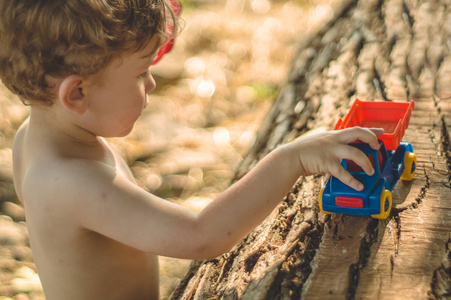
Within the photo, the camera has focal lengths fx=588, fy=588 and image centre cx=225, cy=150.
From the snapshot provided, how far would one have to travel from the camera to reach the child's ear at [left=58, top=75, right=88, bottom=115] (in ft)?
5.50

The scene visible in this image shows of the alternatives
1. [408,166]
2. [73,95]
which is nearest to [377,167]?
[408,166]

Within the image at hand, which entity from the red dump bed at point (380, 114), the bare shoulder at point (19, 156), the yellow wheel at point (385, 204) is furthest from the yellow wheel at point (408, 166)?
the bare shoulder at point (19, 156)

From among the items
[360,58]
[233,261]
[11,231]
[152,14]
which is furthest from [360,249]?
[11,231]

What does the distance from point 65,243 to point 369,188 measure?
94cm

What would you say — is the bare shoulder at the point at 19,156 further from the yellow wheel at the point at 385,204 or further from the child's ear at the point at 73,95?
the yellow wheel at the point at 385,204

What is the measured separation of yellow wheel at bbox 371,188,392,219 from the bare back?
0.81m

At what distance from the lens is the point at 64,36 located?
163 cm

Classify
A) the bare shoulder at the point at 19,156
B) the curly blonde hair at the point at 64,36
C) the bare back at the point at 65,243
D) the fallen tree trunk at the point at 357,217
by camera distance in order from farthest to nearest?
1. the bare shoulder at the point at 19,156
2. the bare back at the point at 65,243
3. the curly blonde hair at the point at 64,36
4. the fallen tree trunk at the point at 357,217

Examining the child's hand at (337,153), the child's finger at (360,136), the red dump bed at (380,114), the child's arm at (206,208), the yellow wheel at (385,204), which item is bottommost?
the child's arm at (206,208)

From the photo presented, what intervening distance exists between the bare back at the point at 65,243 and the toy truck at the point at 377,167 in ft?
2.23

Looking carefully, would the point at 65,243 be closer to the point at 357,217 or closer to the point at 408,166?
the point at 357,217

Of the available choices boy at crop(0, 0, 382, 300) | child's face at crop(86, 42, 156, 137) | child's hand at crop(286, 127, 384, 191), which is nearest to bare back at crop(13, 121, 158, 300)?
boy at crop(0, 0, 382, 300)

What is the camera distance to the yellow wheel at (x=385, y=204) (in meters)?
1.71

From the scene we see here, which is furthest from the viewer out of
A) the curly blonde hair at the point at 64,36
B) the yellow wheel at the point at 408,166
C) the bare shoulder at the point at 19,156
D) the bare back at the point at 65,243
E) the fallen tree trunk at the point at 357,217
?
the bare shoulder at the point at 19,156
